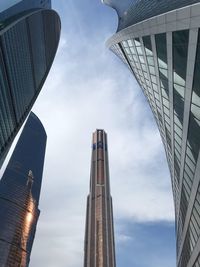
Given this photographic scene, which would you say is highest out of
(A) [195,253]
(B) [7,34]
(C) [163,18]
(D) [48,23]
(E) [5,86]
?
(D) [48,23]

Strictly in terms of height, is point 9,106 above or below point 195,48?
above

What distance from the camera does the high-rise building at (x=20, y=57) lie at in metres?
84.1

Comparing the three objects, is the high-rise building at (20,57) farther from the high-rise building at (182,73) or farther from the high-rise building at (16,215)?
the high-rise building at (16,215)

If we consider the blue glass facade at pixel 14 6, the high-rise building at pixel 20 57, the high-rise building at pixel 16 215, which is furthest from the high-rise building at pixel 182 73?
the high-rise building at pixel 16 215

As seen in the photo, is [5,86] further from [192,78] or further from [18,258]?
[18,258]

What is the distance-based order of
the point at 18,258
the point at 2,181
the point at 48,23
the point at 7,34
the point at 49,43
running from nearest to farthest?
the point at 7,34 → the point at 48,23 → the point at 49,43 → the point at 18,258 → the point at 2,181

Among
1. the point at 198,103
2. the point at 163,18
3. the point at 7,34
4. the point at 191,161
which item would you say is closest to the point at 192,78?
the point at 198,103

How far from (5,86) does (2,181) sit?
109 metres

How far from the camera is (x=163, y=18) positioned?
24.8 meters

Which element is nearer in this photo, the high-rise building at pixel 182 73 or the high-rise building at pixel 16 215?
the high-rise building at pixel 182 73

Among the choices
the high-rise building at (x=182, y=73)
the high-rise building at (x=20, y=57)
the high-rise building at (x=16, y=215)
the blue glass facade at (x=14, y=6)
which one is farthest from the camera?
the high-rise building at (x=16, y=215)

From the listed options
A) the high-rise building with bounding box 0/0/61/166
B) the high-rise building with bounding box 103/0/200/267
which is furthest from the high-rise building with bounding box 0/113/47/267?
the high-rise building with bounding box 103/0/200/267

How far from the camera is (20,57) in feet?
323

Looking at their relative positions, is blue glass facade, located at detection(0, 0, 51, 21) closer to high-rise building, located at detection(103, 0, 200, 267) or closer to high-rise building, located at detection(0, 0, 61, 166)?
high-rise building, located at detection(0, 0, 61, 166)
